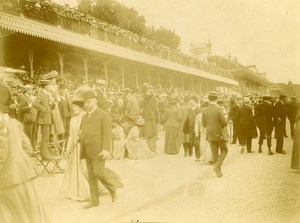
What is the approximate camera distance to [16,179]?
11.8 ft

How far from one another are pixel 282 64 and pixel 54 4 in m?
2.17

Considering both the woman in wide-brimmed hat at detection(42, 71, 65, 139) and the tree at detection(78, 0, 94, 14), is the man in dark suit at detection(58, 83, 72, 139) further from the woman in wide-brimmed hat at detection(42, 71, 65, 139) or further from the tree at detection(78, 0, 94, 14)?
the tree at detection(78, 0, 94, 14)

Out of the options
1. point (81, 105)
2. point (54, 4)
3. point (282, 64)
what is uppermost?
point (54, 4)

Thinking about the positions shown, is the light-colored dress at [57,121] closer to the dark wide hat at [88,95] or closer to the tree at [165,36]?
the tree at [165,36]

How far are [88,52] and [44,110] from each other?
2.90ft

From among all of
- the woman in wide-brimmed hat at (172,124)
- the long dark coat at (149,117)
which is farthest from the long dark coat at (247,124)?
the long dark coat at (149,117)

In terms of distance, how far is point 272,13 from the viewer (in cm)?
433

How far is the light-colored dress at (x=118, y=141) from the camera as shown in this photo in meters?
6.40

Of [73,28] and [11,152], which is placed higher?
[73,28]

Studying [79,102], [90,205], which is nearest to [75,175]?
[90,205]

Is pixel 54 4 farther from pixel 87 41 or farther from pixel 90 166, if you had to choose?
pixel 90 166

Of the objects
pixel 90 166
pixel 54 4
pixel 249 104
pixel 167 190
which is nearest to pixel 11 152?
pixel 90 166

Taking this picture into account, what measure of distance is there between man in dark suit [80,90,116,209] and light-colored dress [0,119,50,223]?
54 centimetres

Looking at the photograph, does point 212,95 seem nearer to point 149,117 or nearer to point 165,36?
point 165,36
